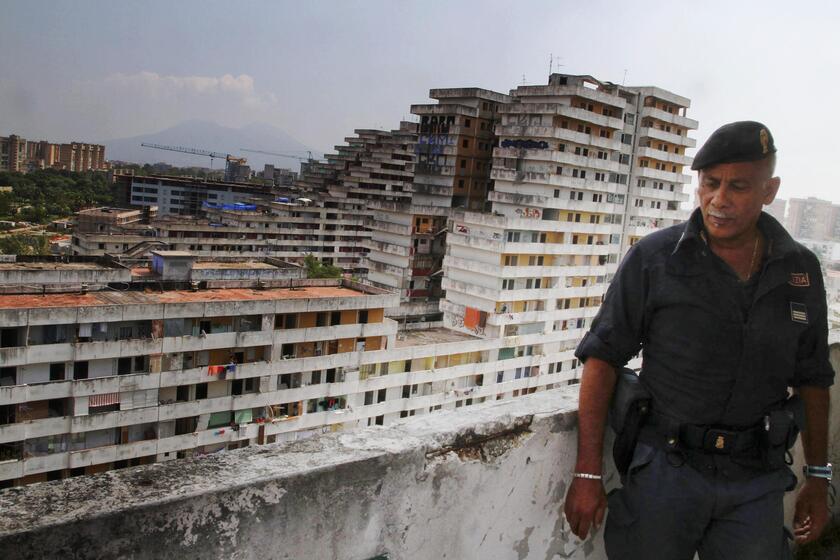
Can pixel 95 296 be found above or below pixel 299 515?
below

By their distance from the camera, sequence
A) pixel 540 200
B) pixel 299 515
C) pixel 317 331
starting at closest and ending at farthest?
pixel 299 515 < pixel 317 331 < pixel 540 200

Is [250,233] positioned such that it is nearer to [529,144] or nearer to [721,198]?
[529,144]

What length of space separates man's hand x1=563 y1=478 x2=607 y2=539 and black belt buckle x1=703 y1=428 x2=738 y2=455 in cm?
32

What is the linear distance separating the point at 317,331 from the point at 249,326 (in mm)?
2009

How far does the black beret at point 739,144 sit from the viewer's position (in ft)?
6.48

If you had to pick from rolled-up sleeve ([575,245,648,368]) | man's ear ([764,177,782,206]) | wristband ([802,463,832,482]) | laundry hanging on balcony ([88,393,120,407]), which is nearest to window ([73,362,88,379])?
laundry hanging on balcony ([88,393,120,407])

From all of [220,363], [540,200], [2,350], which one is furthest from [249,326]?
[540,200]

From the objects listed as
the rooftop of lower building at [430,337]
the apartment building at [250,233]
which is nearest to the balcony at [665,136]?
the rooftop of lower building at [430,337]

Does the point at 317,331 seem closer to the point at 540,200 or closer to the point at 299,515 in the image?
the point at 540,200

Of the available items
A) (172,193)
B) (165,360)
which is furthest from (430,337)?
(172,193)

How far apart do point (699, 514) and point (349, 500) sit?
946 millimetres

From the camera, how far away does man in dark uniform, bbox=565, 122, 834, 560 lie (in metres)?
1.92

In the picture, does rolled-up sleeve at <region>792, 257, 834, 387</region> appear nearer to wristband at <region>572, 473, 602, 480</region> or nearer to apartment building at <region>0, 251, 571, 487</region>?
wristband at <region>572, 473, 602, 480</region>

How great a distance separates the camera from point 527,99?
99.2ft
